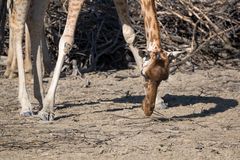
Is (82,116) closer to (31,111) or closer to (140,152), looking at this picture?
(31,111)

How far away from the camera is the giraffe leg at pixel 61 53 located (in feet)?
25.0

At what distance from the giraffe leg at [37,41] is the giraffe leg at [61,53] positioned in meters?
0.49

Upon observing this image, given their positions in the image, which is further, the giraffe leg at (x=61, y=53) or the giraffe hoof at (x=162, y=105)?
the giraffe hoof at (x=162, y=105)

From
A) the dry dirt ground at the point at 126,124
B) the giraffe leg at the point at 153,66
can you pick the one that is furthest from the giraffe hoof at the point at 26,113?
the giraffe leg at the point at 153,66

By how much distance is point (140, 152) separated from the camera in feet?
20.3

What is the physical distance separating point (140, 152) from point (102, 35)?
585 cm

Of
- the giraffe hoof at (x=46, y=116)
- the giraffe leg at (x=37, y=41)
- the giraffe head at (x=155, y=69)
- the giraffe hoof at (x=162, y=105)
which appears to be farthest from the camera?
the giraffe hoof at (x=162, y=105)

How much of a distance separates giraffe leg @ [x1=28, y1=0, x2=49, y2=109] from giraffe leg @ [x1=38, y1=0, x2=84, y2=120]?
489 mm

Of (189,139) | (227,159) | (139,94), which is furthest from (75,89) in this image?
(227,159)

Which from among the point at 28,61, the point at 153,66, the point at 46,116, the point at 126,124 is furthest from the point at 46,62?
the point at 153,66

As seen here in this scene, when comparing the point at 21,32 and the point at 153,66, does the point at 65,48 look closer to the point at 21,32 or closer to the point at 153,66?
the point at 21,32

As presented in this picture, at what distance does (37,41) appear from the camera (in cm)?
823

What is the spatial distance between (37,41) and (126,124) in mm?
1595

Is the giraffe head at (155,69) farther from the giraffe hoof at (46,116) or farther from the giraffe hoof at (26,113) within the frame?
the giraffe hoof at (26,113)
